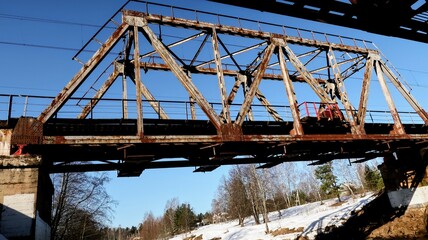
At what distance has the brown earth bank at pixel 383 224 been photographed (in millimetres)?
16797

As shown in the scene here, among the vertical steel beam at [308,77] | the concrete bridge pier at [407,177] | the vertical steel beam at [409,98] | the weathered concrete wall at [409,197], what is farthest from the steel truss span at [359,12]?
the weathered concrete wall at [409,197]

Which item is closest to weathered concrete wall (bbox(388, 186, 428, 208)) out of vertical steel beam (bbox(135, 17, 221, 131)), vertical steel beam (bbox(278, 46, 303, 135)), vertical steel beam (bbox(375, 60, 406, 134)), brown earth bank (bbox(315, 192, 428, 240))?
brown earth bank (bbox(315, 192, 428, 240))

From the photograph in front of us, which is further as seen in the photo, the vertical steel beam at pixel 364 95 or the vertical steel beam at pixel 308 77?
the vertical steel beam at pixel 364 95

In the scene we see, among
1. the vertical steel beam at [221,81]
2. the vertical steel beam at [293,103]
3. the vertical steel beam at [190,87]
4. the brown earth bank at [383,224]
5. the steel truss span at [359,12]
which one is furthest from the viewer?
the brown earth bank at [383,224]

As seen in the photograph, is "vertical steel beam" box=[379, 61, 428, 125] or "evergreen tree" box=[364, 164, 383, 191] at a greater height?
"vertical steel beam" box=[379, 61, 428, 125]

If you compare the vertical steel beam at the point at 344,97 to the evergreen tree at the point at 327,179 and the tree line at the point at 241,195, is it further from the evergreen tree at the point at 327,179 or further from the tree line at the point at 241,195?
the evergreen tree at the point at 327,179

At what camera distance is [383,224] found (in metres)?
18.2

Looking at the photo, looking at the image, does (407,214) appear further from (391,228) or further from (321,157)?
(321,157)

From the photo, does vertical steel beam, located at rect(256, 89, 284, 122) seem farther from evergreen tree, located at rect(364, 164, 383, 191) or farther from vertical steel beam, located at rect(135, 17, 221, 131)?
evergreen tree, located at rect(364, 164, 383, 191)

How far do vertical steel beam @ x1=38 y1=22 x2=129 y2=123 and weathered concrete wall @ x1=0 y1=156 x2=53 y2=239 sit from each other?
4.81ft

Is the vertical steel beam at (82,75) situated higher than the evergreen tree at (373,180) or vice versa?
the vertical steel beam at (82,75)

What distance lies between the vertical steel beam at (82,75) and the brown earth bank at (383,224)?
706 inches

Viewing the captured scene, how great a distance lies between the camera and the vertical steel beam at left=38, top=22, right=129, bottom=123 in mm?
8859

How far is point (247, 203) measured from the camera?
170 ft
